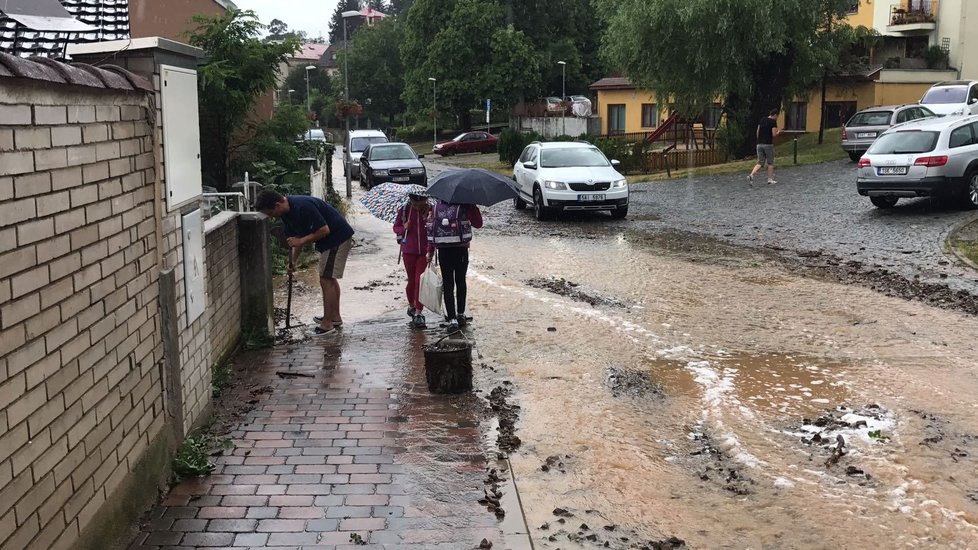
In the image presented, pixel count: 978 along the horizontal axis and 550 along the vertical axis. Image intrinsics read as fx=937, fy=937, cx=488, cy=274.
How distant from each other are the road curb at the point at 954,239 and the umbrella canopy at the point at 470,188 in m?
6.68

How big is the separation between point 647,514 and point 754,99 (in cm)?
2831

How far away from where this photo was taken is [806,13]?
28.0 meters

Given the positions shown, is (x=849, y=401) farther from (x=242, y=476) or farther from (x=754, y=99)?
(x=754, y=99)

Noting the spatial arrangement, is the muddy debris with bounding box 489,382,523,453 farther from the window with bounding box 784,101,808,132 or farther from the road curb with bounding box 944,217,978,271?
the window with bounding box 784,101,808,132

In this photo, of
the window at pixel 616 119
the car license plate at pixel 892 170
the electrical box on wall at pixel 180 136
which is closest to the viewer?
the electrical box on wall at pixel 180 136

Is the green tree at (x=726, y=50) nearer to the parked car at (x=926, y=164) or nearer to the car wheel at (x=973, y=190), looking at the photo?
the parked car at (x=926, y=164)

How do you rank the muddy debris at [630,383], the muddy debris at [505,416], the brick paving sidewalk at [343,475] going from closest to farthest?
the brick paving sidewalk at [343,475] < the muddy debris at [505,416] < the muddy debris at [630,383]

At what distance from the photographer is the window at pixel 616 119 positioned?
57406mm

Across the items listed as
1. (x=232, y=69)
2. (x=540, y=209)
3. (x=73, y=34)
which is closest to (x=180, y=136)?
(x=73, y=34)

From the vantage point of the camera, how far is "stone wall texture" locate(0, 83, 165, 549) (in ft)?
11.0

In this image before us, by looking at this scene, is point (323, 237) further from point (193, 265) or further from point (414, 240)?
point (193, 265)

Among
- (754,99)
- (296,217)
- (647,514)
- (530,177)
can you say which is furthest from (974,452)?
(754,99)

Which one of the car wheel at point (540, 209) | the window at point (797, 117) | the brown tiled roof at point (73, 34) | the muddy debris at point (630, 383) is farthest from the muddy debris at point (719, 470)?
the window at point (797, 117)

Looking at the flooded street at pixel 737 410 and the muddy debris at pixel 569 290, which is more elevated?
the muddy debris at pixel 569 290
